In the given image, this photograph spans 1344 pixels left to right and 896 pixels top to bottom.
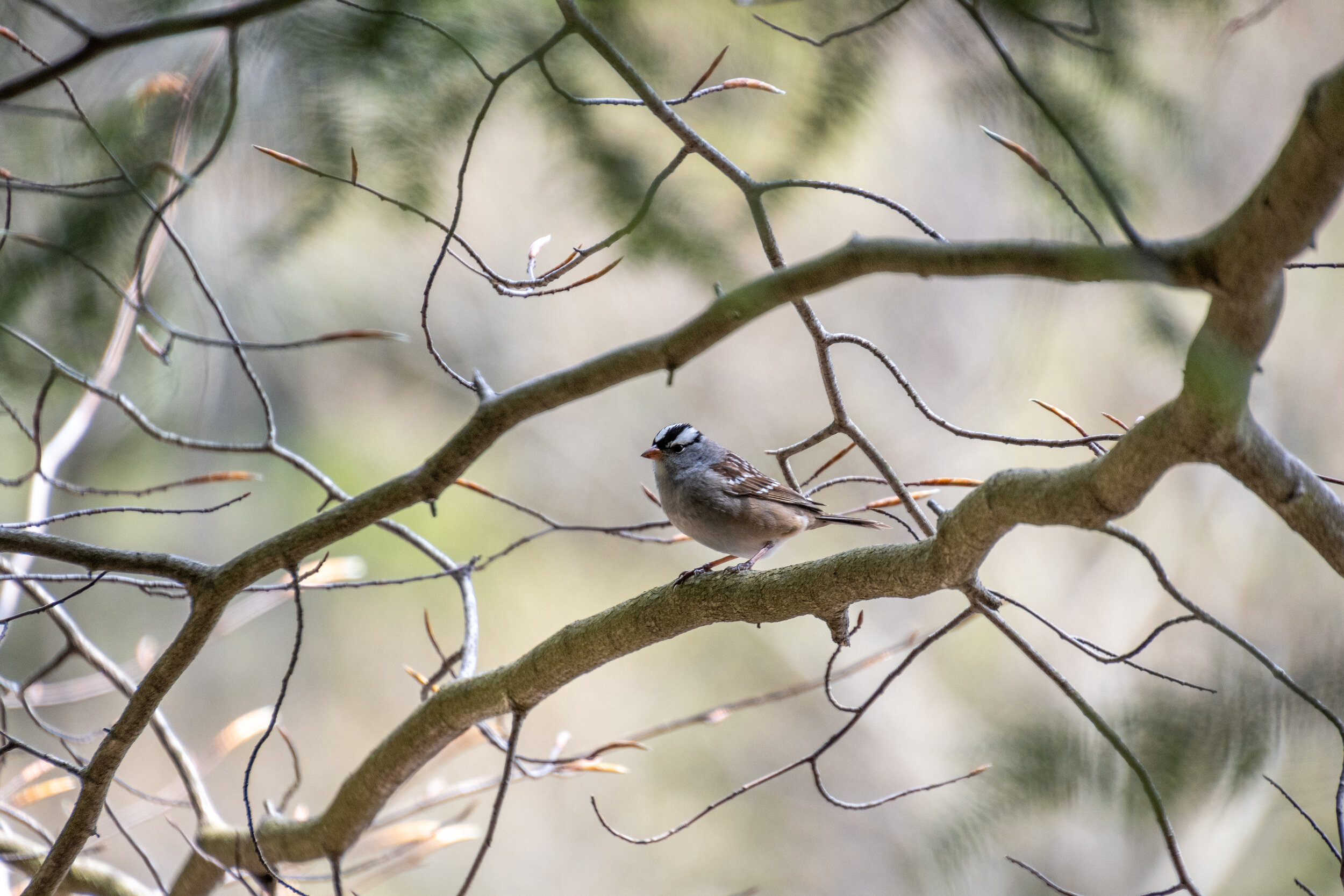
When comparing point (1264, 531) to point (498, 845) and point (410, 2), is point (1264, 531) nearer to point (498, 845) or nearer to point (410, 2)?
point (498, 845)

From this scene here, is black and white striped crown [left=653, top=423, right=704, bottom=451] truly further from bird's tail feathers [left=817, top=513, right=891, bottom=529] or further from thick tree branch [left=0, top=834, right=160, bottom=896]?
thick tree branch [left=0, top=834, right=160, bottom=896]

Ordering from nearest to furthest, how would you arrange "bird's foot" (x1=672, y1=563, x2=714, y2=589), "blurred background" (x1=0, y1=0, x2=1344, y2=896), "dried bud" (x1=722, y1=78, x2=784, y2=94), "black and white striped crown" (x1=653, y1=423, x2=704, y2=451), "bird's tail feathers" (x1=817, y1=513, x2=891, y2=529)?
1. "blurred background" (x1=0, y1=0, x2=1344, y2=896)
2. "dried bud" (x1=722, y1=78, x2=784, y2=94)
3. "bird's foot" (x1=672, y1=563, x2=714, y2=589)
4. "bird's tail feathers" (x1=817, y1=513, x2=891, y2=529)
5. "black and white striped crown" (x1=653, y1=423, x2=704, y2=451)

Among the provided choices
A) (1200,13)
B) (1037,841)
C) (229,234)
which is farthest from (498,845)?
(1200,13)

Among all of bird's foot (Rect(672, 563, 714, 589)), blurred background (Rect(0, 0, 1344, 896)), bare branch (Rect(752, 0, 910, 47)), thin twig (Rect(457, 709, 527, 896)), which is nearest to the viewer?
bare branch (Rect(752, 0, 910, 47))

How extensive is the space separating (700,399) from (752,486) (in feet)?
9.04

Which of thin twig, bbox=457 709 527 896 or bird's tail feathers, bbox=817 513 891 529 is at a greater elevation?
bird's tail feathers, bbox=817 513 891 529

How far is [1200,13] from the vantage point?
22.3 inches

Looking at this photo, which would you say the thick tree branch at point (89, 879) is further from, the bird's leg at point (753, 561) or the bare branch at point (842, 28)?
the bare branch at point (842, 28)

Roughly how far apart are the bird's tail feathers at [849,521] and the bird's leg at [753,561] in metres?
0.12

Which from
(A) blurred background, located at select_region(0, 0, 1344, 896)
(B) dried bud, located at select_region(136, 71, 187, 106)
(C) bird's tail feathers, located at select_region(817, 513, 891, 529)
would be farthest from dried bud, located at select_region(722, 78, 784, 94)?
(C) bird's tail feathers, located at select_region(817, 513, 891, 529)

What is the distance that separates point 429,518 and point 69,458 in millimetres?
1369

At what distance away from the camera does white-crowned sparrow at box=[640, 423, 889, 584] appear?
1945mm

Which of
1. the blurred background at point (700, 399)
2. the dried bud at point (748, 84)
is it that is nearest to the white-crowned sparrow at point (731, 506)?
the blurred background at point (700, 399)

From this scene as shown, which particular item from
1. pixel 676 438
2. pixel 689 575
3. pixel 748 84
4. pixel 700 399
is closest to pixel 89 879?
pixel 689 575
